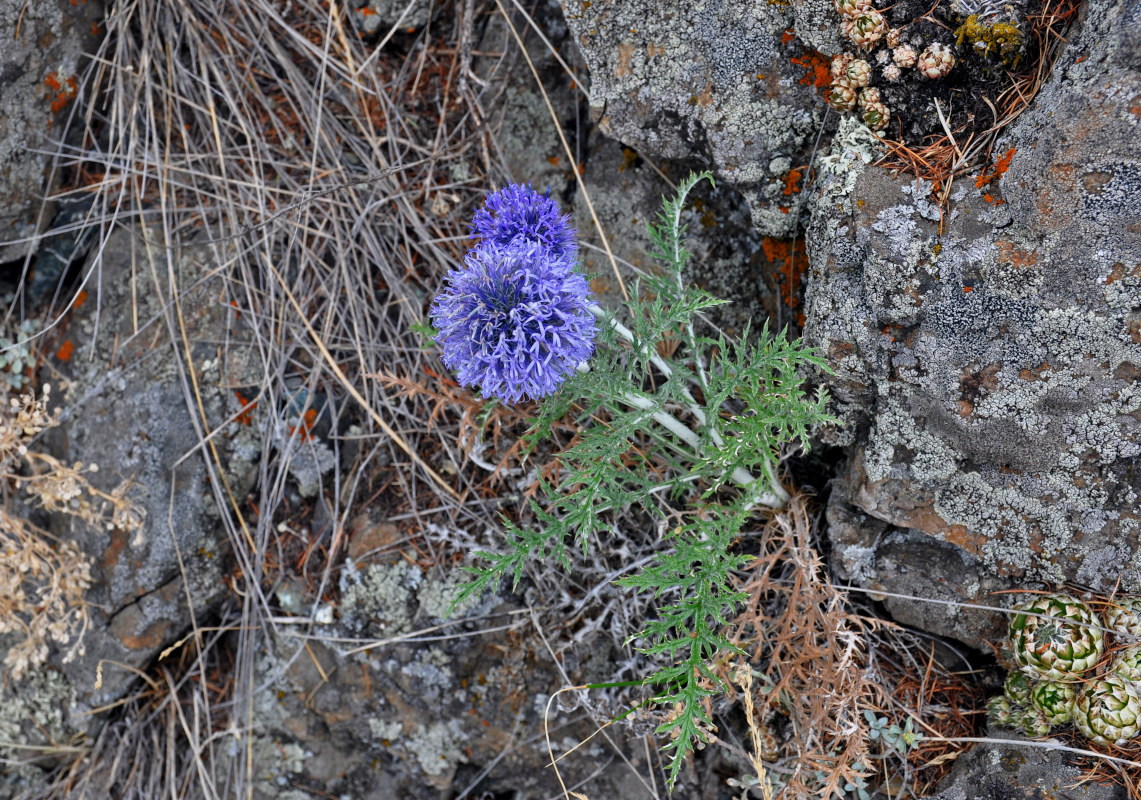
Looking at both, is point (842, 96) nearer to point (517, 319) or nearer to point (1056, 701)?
point (517, 319)

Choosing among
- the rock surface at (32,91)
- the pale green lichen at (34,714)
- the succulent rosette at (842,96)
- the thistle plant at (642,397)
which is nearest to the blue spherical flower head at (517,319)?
the thistle plant at (642,397)

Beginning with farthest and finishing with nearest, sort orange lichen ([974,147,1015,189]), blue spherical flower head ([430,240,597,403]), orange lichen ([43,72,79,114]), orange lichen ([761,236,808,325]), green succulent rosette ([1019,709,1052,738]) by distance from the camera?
orange lichen ([43,72,79,114])
orange lichen ([761,236,808,325])
green succulent rosette ([1019,709,1052,738])
orange lichen ([974,147,1015,189])
blue spherical flower head ([430,240,597,403])

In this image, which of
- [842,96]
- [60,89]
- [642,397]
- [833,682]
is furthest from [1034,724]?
[60,89]

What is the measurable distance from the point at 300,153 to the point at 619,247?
5.36 feet

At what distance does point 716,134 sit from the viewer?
2754 millimetres

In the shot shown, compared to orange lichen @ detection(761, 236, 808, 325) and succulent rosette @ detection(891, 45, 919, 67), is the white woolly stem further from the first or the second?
succulent rosette @ detection(891, 45, 919, 67)

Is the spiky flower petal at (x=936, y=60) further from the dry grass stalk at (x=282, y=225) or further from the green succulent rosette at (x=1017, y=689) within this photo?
the green succulent rosette at (x=1017, y=689)

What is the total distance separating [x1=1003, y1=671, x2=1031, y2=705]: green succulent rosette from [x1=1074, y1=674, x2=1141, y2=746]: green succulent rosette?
6.8 inches

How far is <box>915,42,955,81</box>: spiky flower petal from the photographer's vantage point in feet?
7.86

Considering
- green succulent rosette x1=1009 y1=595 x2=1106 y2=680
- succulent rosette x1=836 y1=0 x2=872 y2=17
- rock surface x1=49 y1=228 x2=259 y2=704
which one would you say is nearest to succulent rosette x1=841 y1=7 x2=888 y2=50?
succulent rosette x1=836 y1=0 x2=872 y2=17

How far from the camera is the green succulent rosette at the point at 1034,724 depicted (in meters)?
2.51

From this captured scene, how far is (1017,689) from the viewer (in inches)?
102

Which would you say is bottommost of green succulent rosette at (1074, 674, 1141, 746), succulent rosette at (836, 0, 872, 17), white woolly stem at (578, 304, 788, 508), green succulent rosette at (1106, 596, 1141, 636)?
green succulent rosette at (1074, 674, 1141, 746)

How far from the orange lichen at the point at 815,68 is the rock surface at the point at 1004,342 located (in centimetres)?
27
